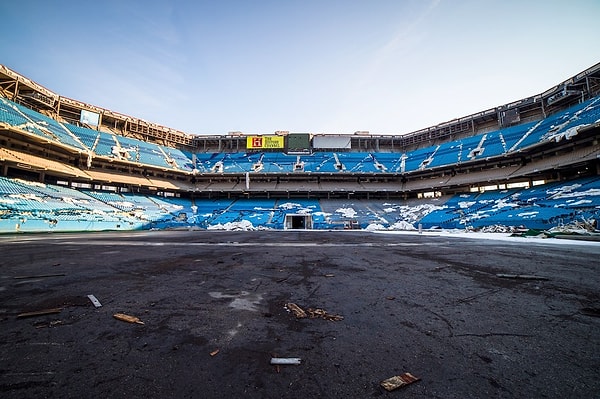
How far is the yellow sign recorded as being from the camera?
129ft

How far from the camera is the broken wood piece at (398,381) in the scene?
4.54ft

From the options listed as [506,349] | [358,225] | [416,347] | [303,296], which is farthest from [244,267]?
[358,225]

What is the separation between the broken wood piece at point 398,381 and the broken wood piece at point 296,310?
3.86 ft

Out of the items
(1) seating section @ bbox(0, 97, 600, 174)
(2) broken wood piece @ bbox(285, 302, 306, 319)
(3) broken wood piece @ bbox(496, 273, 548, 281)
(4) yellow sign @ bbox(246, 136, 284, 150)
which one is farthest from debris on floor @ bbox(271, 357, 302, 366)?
(4) yellow sign @ bbox(246, 136, 284, 150)

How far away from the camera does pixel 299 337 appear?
2.04 m

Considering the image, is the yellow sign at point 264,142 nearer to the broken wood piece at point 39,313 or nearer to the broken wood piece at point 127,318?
the broken wood piece at point 39,313

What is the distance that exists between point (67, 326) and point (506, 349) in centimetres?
389

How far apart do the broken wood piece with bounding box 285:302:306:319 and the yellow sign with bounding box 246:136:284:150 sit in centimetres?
3803

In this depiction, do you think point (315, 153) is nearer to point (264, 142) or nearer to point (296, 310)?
point (264, 142)

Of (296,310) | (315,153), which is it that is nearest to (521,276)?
(296,310)

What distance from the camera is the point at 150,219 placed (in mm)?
26250

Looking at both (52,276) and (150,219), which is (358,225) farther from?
(52,276)

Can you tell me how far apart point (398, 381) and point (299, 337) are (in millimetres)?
866

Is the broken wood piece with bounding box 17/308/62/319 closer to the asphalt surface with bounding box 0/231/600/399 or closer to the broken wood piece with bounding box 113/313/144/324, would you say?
the asphalt surface with bounding box 0/231/600/399
